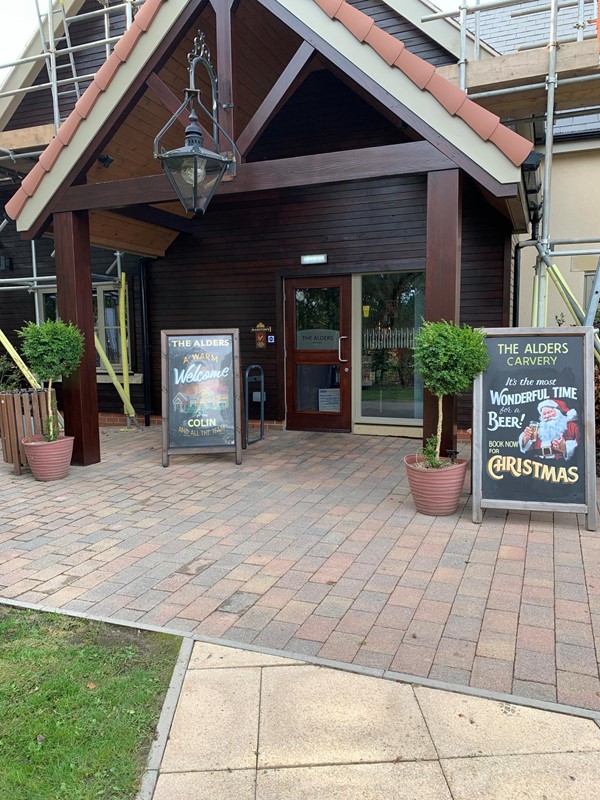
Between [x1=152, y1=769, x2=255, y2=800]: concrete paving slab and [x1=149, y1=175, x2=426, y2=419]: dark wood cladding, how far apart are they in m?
6.37

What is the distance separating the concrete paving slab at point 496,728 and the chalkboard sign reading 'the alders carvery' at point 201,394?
4.19m

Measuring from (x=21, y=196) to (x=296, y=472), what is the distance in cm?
394

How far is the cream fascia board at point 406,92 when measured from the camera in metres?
4.16

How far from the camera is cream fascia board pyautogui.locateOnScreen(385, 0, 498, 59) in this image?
→ 608cm

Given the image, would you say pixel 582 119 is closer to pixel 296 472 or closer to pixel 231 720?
pixel 296 472

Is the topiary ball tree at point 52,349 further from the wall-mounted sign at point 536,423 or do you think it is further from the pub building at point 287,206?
the wall-mounted sign at point 536,423

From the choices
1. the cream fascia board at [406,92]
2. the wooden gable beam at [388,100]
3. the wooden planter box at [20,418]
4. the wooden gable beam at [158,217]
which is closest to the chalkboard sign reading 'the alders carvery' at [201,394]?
the wooden planter box at [20,418]

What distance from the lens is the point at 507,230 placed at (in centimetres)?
678

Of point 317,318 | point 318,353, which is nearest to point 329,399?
point 318,353

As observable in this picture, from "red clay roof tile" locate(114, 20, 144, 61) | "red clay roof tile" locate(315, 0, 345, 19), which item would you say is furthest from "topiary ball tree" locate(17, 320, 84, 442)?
"red clay roof tile" locate(315, 0, 345, 19)

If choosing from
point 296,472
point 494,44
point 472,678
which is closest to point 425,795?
point 472,678

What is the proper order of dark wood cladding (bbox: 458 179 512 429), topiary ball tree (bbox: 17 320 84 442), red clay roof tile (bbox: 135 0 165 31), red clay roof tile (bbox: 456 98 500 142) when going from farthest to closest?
dark wood cladding (bbox: 458 179 512 429) → topiary ball tree (bbox: 17 320 84 442) → red clay roof tile (bbox: 135 0 165 31) → red clay roof tile (bbox: 456 98 500 142)

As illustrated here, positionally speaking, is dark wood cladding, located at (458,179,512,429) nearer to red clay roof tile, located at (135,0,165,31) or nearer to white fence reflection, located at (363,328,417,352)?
white fence reflection, located at (363,328,417,352)

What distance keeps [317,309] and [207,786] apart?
6.61 meters
